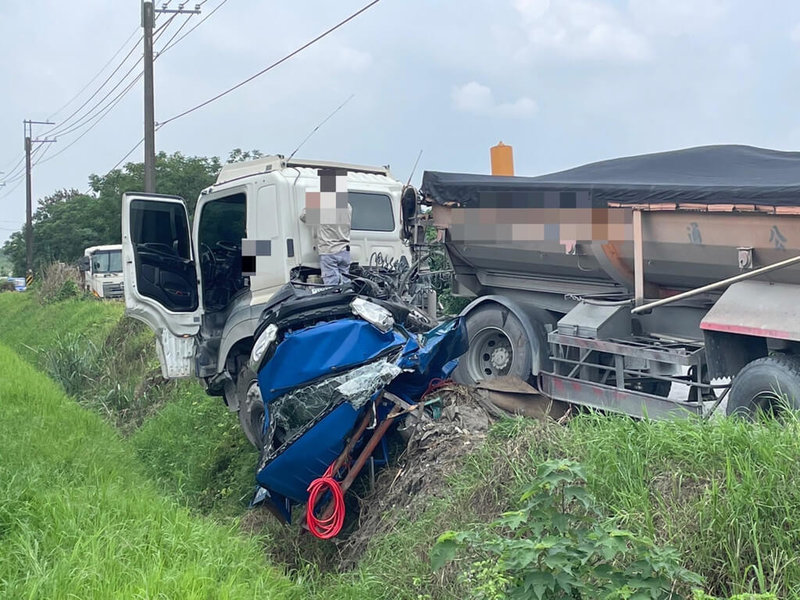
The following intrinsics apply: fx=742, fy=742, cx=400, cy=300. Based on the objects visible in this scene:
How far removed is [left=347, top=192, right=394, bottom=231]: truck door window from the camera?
707 cm

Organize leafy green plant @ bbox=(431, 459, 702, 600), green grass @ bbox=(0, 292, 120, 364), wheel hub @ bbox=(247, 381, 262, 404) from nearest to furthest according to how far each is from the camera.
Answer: leafy green plant @ bbox=(431, 459, 702, 600) → wheel hub @ bbox=(247, 381, 262, 404) → green grass @ bbox=(0, 292, 120, 364)

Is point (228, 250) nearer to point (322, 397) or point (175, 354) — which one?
point (175, 354)

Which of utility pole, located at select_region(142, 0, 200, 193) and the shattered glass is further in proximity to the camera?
utility pole, located at select_region(142, 0, 200, 193)

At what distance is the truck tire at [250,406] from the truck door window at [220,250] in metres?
1.17

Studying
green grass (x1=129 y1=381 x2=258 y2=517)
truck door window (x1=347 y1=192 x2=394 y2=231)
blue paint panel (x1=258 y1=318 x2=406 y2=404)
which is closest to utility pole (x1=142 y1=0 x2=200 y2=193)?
green grass (x1=129 y1=381 x2=258 y2=517)

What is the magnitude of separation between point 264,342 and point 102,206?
1204 inches

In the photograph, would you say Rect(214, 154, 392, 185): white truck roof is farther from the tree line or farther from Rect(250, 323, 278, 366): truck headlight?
the tree line

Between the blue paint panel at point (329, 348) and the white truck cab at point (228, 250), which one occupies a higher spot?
the white truck cab at point (228, 250)

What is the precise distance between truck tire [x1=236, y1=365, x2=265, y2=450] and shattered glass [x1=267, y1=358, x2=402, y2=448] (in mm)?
1156

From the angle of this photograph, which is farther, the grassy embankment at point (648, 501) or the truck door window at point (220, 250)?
the truck door window at point (220, 250)

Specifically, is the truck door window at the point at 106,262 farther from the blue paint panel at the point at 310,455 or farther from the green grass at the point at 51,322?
the blue paint panel at the point at 310,455

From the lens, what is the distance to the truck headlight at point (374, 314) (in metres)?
5.18

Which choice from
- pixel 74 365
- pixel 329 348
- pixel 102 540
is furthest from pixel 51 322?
pixel 102 540

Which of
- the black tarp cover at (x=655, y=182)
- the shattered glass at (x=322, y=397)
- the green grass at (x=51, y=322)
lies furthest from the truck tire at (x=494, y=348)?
the green grass at (x=51, y=322)
